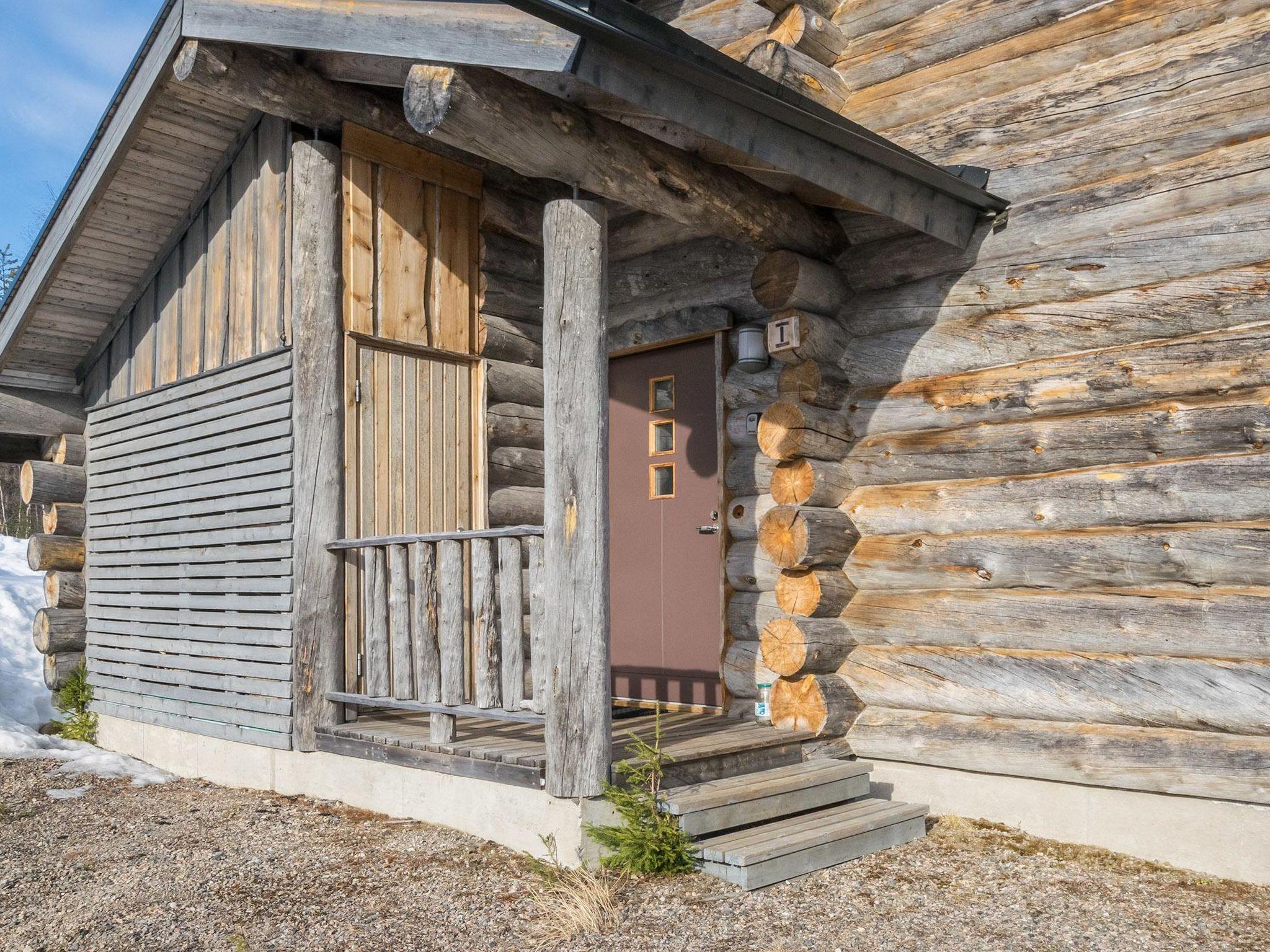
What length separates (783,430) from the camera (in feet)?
19.0

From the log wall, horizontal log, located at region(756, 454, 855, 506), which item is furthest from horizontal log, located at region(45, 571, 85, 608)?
horizontal log, located at region(756, 454, 855, 506)

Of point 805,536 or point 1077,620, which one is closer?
point 1077,620

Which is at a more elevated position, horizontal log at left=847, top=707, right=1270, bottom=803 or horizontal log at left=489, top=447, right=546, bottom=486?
horizontal log at left=489, top=447, right=546, bottom=486

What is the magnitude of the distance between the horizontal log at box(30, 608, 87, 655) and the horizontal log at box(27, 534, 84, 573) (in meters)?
0.32

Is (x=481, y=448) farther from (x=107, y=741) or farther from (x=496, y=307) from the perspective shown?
(x=107, y=741)

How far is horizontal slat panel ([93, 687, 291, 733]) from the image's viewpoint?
6.10 metres

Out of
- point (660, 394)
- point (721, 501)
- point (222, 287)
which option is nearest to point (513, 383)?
point (660, 394)

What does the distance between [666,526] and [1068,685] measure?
107 inches

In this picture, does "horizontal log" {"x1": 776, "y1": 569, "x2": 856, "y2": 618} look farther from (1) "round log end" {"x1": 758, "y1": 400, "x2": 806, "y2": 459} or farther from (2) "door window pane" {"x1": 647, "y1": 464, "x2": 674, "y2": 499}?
(2) "door window pane" {"x1": 647, "y1": 464, "x2": 674, "y2": 499}

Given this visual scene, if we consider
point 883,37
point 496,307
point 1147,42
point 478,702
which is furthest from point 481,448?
point 1147,42

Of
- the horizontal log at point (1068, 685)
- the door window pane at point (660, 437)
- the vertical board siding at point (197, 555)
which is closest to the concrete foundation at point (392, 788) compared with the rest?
the vertical board siding at point (197, 555)

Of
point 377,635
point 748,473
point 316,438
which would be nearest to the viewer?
point 377,635

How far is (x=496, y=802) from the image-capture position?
195 inches

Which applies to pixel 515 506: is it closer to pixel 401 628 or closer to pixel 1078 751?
pixel 401 628
